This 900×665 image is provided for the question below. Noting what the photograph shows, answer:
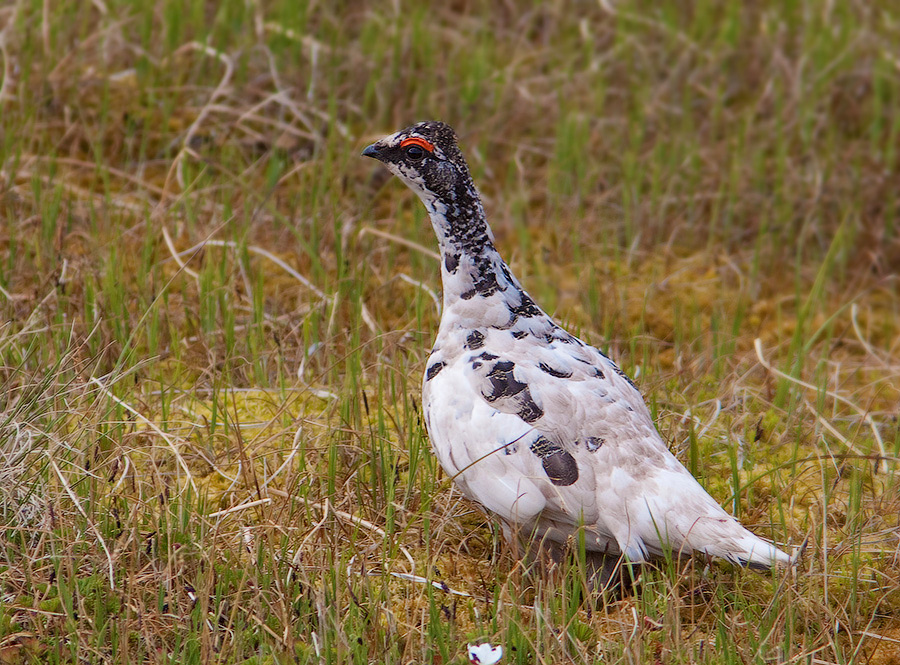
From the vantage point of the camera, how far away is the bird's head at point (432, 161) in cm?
370

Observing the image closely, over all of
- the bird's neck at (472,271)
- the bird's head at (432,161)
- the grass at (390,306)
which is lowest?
the grass at (390,306)

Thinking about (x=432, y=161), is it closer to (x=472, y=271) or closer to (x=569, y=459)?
(x=472, y=271)

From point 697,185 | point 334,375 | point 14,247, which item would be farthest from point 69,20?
point 697,185

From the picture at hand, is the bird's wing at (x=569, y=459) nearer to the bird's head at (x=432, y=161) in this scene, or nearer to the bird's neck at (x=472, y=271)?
the bird's neck at (x=472, y=271)

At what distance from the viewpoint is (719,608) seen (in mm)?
3176

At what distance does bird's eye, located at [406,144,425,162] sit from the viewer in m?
3.72

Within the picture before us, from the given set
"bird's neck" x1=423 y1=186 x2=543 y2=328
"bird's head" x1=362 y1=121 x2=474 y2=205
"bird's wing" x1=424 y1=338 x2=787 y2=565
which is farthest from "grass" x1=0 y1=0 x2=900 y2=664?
"bird's head" x1=362 y1=121 x2=474 y2=205

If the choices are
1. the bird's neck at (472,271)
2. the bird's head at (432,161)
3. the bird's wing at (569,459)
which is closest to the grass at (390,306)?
the bird's wing at (569,459)

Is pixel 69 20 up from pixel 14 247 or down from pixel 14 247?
up

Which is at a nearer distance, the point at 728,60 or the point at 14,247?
the point at 14,247

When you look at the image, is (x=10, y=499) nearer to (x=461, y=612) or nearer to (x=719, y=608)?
(x=461, y=612)

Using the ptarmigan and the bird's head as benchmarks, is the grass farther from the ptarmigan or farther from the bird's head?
the bird's head

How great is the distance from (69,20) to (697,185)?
3960mm

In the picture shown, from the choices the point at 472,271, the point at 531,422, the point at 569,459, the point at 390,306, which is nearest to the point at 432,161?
the point at 472,271
